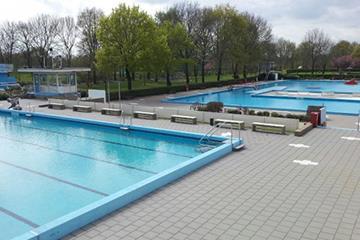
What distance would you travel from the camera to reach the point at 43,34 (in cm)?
4391

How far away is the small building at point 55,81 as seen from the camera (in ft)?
86.3

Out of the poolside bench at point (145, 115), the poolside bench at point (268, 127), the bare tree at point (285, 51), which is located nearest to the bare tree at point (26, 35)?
the poolside bench at point (145, 115)

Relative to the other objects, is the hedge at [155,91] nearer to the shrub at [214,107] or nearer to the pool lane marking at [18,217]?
the shrub at [214,107]

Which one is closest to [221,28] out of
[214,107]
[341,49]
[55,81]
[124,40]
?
[124,40]

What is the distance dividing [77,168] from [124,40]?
17.3 m

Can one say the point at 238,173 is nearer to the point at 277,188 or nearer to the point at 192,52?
the point at 277,188

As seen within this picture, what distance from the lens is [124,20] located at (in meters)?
25.9

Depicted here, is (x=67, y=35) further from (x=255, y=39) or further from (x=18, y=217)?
(x=18, y=217)

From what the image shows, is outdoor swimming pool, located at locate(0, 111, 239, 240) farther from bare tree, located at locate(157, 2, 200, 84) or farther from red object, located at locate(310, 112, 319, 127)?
bare tree, located at locate(157, 2, 200, 84)

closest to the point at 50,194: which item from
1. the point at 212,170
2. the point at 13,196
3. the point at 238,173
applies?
the point at 13,196

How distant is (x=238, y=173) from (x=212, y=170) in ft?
2.10

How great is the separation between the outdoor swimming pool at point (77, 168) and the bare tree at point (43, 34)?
29.3 m

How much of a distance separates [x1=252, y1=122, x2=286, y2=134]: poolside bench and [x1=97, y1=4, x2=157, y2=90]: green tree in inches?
579

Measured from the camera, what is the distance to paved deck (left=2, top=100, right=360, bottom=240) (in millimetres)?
5098
